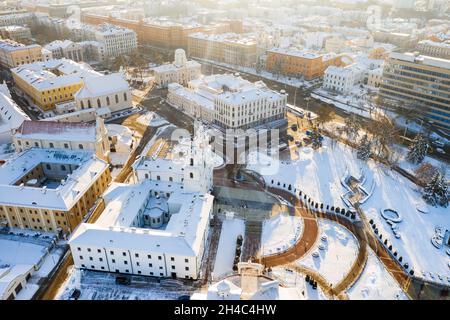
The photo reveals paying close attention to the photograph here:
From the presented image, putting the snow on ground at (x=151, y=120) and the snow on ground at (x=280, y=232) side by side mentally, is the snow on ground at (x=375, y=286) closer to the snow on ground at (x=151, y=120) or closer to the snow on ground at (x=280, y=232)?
the snow on ground at (x=280, y=232)

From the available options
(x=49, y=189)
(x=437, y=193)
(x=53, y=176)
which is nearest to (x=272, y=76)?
(x=437, y=193)

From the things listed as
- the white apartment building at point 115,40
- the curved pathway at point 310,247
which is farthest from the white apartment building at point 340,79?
the white apartment building at point 115,40

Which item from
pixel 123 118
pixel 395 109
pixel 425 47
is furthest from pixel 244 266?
pixel 425 47

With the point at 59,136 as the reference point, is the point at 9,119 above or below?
below

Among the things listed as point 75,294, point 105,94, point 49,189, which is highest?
point 105,94

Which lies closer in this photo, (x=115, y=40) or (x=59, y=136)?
(x=59, y=136)

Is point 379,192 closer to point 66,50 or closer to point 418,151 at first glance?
point 418,151

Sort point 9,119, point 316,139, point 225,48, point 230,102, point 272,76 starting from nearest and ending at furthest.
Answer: point 316,139, point 9,119, point 230,102, point 272,76, point 225,48

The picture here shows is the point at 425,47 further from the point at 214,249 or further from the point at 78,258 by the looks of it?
the point at 78,258
